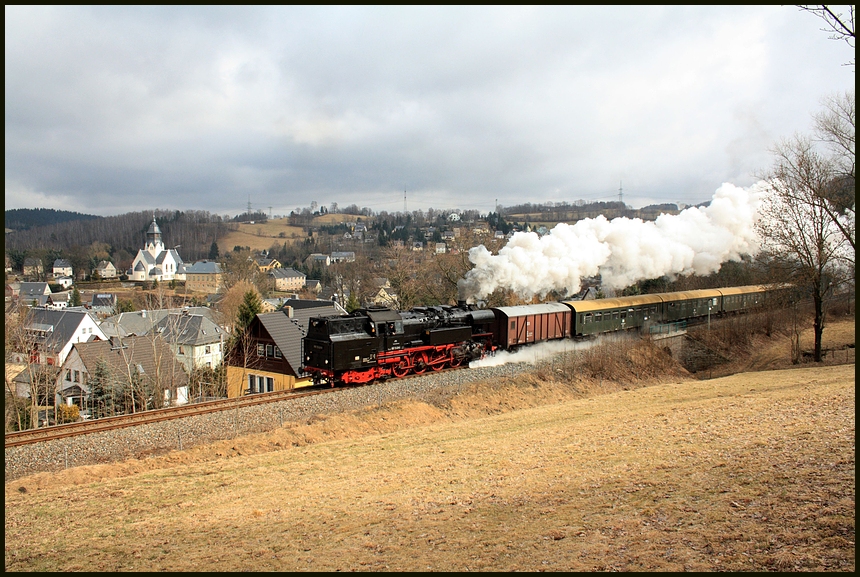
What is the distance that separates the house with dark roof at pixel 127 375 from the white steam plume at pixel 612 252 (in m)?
A: 18.2

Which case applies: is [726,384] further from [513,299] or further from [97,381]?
[97,381]

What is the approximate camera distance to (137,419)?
17547mm

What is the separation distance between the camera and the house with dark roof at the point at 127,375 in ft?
92.6

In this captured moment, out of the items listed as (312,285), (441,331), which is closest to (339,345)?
(441,331)

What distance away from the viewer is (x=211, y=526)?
988cm

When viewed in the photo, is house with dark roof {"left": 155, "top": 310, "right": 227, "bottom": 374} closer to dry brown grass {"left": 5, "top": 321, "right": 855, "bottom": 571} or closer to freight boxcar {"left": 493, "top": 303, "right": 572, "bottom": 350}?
freight boxcar {"left": 493, "top": 303, "right": 572, "bottom": 350}

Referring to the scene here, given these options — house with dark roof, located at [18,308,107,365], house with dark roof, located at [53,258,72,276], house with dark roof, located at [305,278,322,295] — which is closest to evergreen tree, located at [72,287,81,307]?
house with dark roof, located at [18,308,107,365]

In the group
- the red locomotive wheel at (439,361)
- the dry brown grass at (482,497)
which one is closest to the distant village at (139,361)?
the red locomotive wheel at (439,361)

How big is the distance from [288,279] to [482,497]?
116784mm

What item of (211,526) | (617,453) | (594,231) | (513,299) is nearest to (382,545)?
(211,526)

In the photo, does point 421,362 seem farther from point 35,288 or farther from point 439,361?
point 35,288

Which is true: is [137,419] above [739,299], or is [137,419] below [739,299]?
below

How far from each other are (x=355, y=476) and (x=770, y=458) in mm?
9115

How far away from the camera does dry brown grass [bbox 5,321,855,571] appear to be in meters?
7.67
